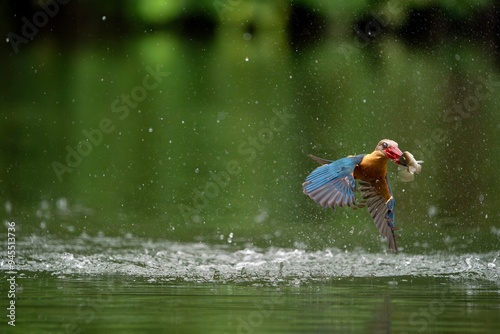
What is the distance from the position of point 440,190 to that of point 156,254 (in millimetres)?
4722

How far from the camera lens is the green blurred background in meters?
11.6

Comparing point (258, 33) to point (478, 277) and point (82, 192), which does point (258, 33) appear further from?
point (478, 277)

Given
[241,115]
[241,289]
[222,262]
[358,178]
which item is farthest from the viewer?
[241,115]

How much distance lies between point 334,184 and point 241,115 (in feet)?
33.3

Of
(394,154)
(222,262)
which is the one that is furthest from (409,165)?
(222,262)

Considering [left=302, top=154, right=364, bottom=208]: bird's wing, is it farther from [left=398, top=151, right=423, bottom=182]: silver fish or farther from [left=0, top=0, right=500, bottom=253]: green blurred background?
[left=0, top=0, right=500, bottom=253]: green blurred background

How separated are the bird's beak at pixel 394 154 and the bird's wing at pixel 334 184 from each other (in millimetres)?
244

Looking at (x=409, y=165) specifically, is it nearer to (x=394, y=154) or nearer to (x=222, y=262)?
(x=394, y=154)

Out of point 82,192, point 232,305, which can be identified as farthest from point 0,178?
point 232,305

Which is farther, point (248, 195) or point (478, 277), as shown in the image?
point (248, 195)

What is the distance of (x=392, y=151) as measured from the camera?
25.2 feet

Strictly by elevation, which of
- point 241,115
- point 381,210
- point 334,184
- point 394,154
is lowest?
point 381,210

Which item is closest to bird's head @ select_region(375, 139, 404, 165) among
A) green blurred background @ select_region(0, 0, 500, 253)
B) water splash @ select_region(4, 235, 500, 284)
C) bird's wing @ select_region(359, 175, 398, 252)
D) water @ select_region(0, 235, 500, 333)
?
bird's wing @ select_region(359, 175, 398, 252)

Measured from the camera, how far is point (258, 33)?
2608cm
